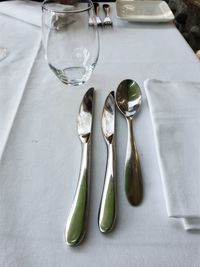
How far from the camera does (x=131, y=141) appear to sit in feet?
1.28

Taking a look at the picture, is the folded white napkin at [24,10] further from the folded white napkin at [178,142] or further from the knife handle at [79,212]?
the knife handle at [79,212]

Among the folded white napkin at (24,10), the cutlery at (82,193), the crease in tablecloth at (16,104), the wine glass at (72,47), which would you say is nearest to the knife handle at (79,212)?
the cutlery at (82,193)

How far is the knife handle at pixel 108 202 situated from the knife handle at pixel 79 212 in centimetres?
2

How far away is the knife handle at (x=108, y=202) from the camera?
29 centimetres

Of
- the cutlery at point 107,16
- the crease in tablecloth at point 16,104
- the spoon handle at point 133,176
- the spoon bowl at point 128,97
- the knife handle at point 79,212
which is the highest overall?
the cutlery at point 107,16

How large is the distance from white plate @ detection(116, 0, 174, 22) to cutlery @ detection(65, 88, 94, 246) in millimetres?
448

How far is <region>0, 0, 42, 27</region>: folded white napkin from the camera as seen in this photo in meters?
0.74

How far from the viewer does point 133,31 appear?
0.73 metres

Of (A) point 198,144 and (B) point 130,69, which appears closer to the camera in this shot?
(A) point 198,144

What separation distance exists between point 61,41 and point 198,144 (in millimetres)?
326

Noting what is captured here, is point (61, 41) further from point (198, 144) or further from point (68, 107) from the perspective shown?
point (198, 144)

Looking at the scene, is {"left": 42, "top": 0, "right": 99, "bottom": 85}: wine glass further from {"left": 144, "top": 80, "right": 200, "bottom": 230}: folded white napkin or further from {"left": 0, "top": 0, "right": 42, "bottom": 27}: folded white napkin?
{"left": 0, "top": 0, "right": 42, "bottom": 27}: folded white napkin

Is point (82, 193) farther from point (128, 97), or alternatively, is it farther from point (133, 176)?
point (128, 97)

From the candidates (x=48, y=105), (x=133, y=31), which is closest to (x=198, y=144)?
(x=48, y=105)
